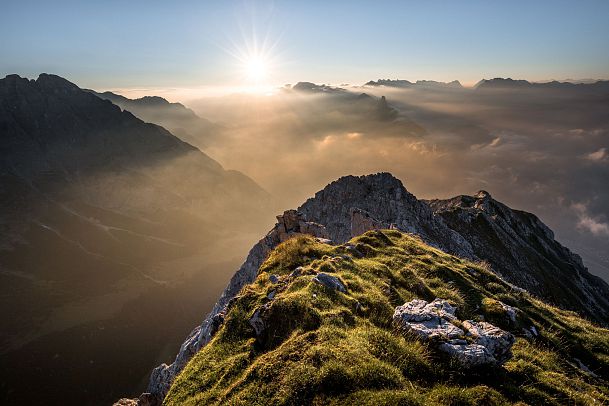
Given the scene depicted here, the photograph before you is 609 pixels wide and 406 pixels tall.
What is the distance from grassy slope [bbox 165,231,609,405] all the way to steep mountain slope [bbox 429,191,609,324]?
68419mm

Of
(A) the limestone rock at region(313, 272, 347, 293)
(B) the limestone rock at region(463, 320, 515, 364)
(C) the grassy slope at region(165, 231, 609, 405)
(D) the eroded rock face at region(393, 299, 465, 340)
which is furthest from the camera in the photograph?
(A) the limestone rock at region(313, 272, 347, 293)

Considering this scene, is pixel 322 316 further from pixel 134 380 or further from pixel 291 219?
pixel 134 380

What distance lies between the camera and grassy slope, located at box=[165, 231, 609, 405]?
13.8 m

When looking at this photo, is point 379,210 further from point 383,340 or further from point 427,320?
point 383,340

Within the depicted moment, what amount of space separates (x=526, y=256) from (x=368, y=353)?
4427 inches

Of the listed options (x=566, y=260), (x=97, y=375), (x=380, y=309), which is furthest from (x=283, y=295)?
(x=97, y=375)

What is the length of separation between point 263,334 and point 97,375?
175 m

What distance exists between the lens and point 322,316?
18.1 m

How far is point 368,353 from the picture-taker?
15219 mm

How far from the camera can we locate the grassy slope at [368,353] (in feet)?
45.4

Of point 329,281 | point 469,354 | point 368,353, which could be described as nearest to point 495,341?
point 469,354

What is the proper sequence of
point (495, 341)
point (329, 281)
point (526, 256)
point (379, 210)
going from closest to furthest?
point (495, 341)
point (329, 281)
point (379, 210)
point (526, 256)

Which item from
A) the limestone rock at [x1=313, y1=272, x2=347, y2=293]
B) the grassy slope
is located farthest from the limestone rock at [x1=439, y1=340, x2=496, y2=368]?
the limestone rock at [x1=313, y1=272, x2=347, y2=293]

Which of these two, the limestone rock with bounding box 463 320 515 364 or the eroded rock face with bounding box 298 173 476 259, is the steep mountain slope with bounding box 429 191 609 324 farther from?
the limestone rock with bounding box 463 320 515 364
